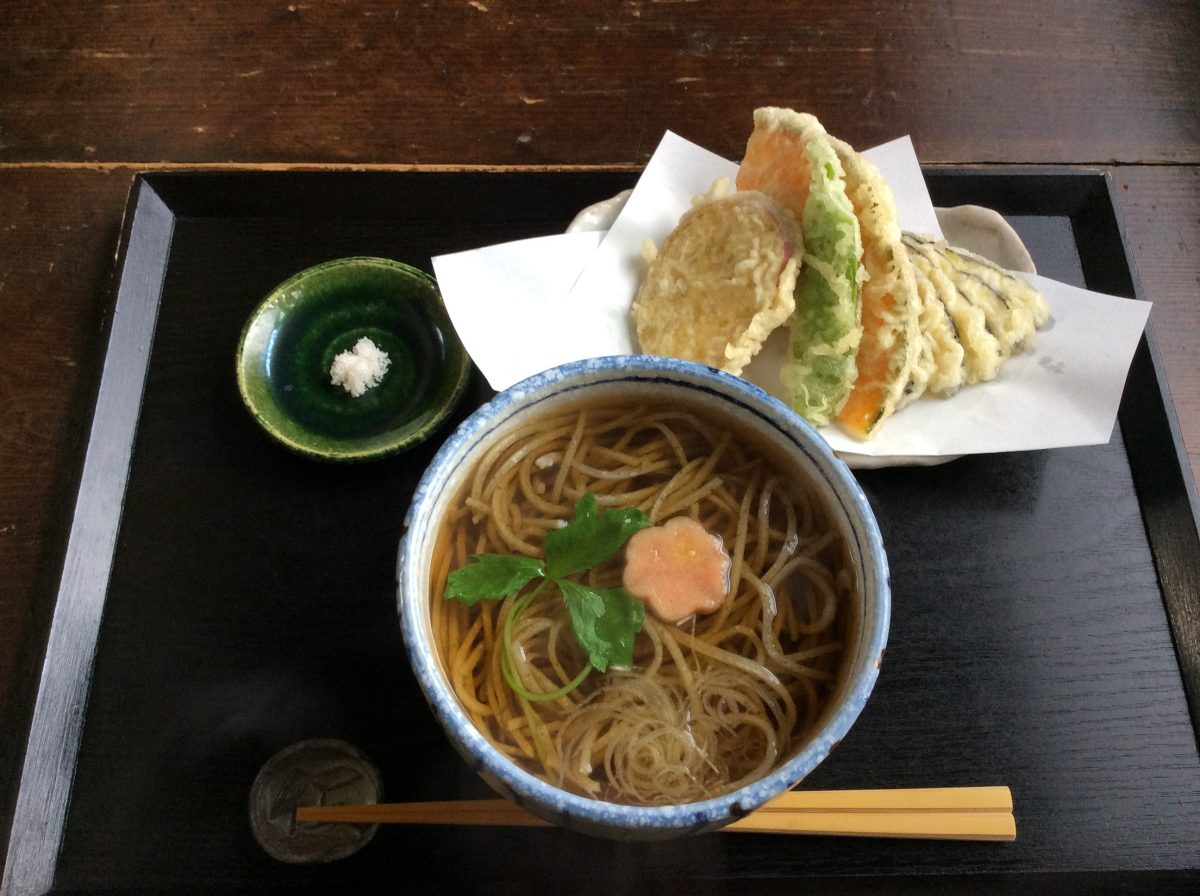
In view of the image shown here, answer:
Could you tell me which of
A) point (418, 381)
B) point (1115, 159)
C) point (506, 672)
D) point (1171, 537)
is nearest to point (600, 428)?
point (506, 672)

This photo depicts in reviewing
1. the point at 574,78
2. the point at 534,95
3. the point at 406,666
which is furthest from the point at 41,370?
the point at 574,78

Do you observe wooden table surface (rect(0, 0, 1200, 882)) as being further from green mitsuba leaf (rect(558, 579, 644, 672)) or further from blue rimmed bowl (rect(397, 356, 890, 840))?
green mitsuba leaf (rect(558, 579, 644, 672))

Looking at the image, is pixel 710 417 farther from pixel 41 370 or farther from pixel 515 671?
pixel 41 370

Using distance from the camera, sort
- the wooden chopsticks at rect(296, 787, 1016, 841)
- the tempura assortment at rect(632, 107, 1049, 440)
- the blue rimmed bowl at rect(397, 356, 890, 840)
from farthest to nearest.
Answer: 1. the tempura assortment at rect(632, 107, 1049, 440)
2. the wooden chopsticks at rect(296, 787, 1016, 841)
3. the blue rimmed bowl at rect(397, 356, 890, 840)

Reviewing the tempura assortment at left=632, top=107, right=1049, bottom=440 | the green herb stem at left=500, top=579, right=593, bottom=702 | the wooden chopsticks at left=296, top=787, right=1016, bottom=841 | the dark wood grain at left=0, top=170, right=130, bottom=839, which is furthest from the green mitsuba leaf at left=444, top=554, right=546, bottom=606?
the dark wood grain at left=0, top=170, right=130, bottom=839

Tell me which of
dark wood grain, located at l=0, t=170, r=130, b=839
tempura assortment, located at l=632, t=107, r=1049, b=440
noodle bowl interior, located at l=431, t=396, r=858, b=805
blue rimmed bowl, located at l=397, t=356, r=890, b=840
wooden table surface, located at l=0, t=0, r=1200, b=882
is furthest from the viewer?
wooden table surface, located at l=0, t=0, r=1200, b=882

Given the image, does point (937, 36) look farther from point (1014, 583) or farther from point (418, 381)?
point (418, 381)
